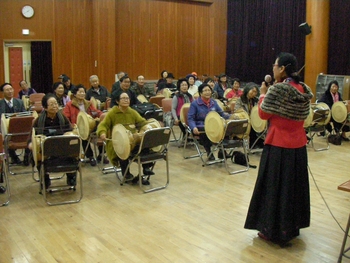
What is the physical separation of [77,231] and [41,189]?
4.80ft

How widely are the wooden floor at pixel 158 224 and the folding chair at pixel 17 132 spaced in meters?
0.47

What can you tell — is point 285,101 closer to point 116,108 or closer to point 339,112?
point 116,108

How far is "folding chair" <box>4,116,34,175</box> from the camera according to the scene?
Answer: 6066 mm

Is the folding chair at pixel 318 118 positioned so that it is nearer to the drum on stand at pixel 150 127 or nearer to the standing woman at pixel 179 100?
the standing woman at pixel 179 100

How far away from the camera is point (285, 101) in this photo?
3.58 metres

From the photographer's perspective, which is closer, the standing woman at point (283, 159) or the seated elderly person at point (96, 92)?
the standing woman at point (283, 159)

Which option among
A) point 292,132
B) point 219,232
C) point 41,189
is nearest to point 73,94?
point 41,189

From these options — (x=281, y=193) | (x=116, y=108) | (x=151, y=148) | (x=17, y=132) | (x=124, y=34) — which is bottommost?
(x=281, y=193)

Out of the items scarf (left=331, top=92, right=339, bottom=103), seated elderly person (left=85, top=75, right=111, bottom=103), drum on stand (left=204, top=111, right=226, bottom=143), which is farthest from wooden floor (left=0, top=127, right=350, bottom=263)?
scarf (left=331, top=92, right=339, bottom=103)

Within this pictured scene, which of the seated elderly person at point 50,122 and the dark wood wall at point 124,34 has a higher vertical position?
the dark wood wall at point 124,34

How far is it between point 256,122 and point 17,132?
12.3 feet

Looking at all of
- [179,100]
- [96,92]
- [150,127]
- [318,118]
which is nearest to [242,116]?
[179,100]

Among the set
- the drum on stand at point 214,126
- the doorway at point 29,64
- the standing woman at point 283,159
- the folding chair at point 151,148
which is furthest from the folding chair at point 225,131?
the doorway at point 29,64

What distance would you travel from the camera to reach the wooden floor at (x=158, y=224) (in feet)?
12.1
